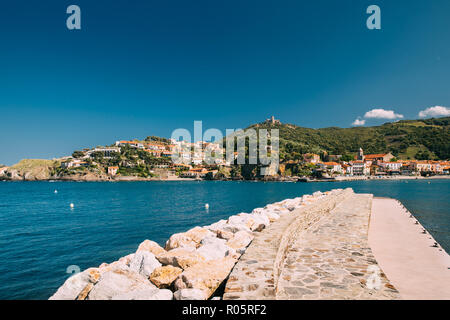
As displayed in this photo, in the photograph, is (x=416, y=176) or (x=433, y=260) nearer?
(x=433, y=260)

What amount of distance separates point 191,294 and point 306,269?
2.58 m

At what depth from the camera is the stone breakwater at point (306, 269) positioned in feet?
13.4

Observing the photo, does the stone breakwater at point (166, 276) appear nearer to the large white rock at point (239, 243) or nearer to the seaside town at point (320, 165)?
the large white rock at point (239, 243)

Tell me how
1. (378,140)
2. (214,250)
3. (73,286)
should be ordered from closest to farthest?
(73,286) → (214,250) → (378,140)

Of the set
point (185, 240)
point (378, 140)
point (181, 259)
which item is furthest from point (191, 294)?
point (378, 140)

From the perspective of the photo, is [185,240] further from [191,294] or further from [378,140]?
[378,140]

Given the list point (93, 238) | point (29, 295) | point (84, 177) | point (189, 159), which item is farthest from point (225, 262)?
point (189, 159)

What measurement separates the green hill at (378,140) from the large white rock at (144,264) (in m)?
129

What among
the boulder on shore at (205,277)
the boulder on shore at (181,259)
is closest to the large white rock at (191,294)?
the boulder on shore at (205,277)

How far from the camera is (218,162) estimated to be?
15138cm

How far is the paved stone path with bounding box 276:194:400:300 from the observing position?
422 centimetres

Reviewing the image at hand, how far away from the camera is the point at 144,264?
276 inches
